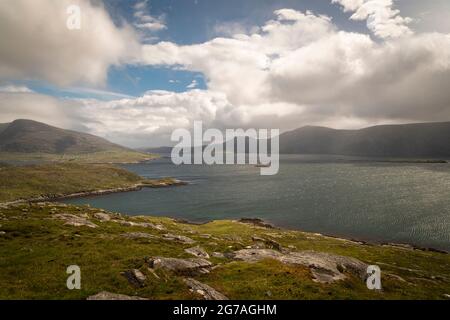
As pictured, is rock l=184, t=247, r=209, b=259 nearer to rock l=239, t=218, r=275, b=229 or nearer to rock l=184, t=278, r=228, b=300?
rock l=184, t=278, r=228, b=300

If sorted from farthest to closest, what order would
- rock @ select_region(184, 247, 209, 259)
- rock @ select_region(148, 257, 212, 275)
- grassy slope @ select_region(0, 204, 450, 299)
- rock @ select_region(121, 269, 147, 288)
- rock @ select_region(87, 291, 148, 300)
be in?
rock @ select_region(184, 247, 209, 259) < rock @ select_region(148, 257, 212, 275) < rock @ select_region(121, 269, 147, 288) < grassy slope @ select_region(0, 204, 450, 299) < rock @ select_region(87, 291, 148, 300)

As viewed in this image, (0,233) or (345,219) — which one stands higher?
(0,233)

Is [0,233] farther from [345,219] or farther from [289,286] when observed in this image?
[345,219]

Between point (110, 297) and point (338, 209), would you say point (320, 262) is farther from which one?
point (338, 209)

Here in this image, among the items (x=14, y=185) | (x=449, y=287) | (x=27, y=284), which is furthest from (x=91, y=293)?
(x=14, y=185)

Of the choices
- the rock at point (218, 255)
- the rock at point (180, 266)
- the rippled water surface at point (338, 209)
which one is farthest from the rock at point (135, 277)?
the rippled water surface at point (338, 209)

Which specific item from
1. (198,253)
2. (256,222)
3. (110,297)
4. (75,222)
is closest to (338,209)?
(256,222)

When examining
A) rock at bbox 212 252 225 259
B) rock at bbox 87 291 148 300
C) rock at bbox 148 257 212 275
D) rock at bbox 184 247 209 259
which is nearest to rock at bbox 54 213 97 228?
rock at bbox 184 247 209 259
